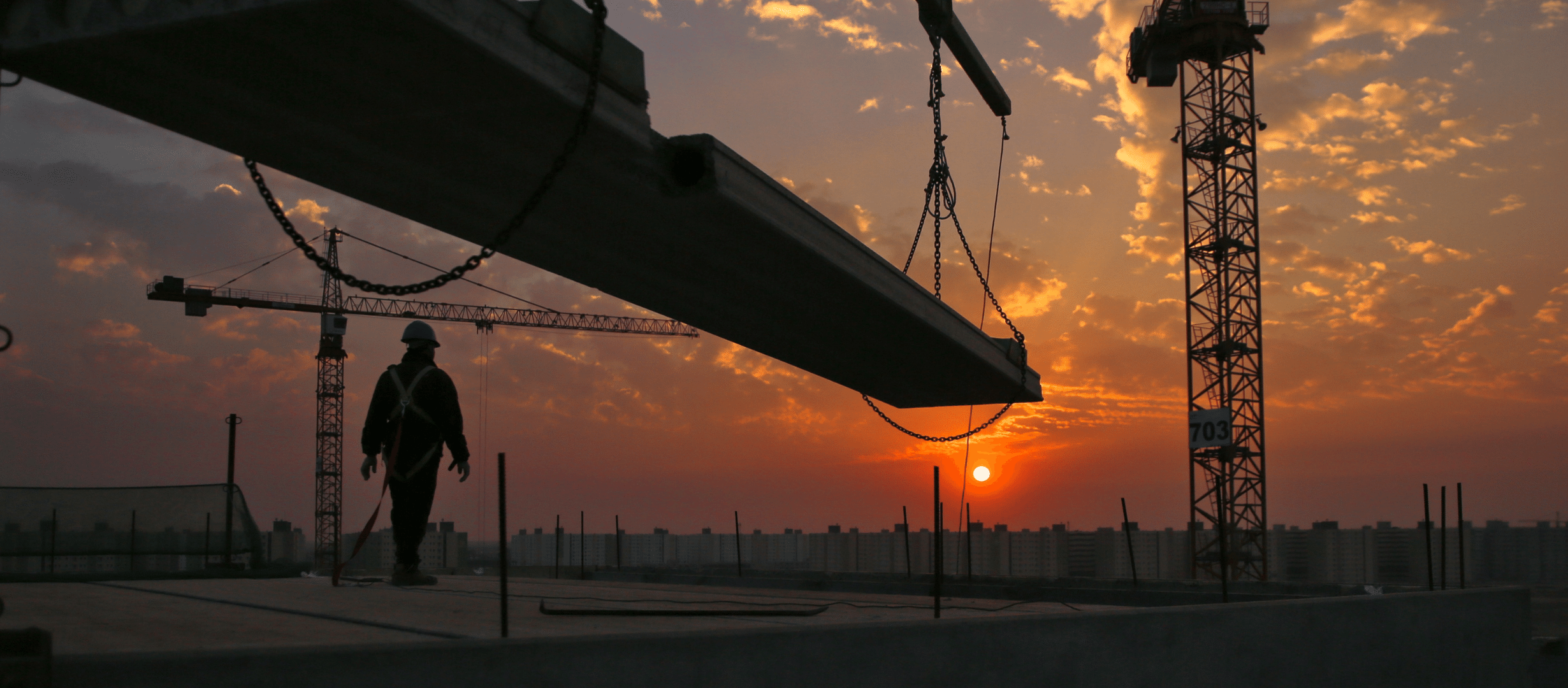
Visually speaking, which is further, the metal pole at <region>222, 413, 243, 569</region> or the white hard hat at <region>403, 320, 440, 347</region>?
the metal pole at <region>222, 413, 243, 569</region>

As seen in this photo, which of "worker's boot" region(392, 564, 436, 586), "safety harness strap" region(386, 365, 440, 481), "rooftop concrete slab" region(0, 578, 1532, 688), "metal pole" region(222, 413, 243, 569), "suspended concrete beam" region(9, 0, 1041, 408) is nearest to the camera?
"rooftop concrete slab" region(0, 578, 1532, 688)

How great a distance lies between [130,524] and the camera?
14.8 metres

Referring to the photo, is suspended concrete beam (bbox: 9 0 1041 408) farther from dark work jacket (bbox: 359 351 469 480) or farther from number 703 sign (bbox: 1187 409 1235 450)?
number 703 sign (bbox: 1187 409 1235 450)

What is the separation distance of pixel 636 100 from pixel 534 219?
5.10 feet

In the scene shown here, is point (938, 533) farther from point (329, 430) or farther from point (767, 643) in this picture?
point (329, 430)

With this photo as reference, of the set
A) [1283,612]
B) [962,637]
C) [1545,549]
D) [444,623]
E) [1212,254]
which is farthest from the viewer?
[1545,549]

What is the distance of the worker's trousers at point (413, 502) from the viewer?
8867 millimetres

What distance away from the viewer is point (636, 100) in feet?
23.2

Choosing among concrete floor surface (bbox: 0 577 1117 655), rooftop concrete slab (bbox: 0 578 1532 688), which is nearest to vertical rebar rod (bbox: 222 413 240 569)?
concrete floor surface (bbox: 0 577 1117 655)

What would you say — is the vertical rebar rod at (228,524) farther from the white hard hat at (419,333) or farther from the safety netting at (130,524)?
the white hard hat at (419,333)

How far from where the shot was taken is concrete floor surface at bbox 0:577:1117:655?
4.84 metres

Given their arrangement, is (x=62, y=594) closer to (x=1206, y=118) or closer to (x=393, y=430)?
(x=393, y=430)

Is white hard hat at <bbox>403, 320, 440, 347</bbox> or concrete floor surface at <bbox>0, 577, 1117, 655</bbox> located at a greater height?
white hard hat at <bbox>403, 320, 440, 347</bbox>

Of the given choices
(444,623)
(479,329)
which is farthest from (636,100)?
(479,329)
